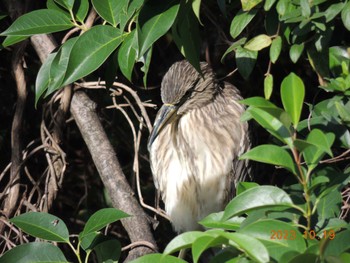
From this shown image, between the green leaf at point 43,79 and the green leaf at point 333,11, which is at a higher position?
the green leaf at point 333,11

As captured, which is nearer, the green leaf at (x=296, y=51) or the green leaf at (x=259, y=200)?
the green leaf at (x=259, y=200)

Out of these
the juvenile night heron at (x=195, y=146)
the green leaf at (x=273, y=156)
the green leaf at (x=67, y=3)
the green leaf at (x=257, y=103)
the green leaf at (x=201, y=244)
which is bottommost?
the juvenile night heron at (x=195, y=146)

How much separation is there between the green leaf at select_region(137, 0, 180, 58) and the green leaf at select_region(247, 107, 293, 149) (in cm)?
42

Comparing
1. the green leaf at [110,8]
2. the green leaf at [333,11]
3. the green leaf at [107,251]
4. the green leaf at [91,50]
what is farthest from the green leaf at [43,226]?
the green leaf at [333,11]

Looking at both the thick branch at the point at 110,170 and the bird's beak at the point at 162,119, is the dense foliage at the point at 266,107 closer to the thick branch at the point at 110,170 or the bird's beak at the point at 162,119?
the bird's beak at the point at 162,119

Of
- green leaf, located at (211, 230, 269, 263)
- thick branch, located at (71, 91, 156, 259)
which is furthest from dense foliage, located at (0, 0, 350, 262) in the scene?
thick branch, located at (71, 91, 156, 259)

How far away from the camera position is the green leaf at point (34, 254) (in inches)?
89.0

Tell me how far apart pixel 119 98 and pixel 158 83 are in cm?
27

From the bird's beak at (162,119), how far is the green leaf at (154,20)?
1102 mm

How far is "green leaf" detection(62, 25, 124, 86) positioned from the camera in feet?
7.81

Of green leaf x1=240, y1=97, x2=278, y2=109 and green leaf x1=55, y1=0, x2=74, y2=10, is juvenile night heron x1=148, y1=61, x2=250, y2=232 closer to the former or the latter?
green leaf x1=55, y1=0, x2=74, y2=10

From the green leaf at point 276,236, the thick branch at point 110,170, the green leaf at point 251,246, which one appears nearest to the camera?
the green leaf at point 251,246

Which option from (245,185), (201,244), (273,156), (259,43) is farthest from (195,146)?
(201,244)

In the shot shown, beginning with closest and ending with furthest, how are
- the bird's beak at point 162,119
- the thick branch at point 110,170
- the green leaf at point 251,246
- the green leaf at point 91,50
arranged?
the green leaf at point 251,246 < the green leaf at point 91,50 < the thick branch at point 110,170 < the bird's beak at point 162,119
